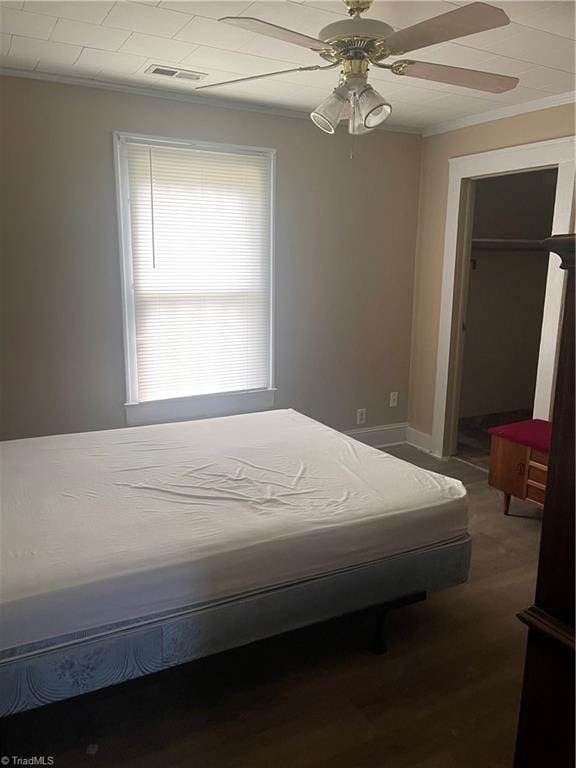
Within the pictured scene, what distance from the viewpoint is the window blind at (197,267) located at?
3.55 meters

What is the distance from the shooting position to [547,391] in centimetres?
367

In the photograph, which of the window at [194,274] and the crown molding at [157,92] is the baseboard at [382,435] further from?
the crown molding at [157,92]

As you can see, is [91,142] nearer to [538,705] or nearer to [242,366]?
[242,366]

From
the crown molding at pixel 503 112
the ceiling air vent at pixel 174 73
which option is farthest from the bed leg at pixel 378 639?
the crown molding at pixel 503 112

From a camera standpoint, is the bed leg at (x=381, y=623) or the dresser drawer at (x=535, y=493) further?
the dresser drawer at (x=535, y=493)

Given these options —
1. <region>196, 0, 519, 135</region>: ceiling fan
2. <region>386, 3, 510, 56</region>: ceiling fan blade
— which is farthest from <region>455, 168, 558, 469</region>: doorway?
<region>386, 3, 510, 56</region>: ceiling fan blade

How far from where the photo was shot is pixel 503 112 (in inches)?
146

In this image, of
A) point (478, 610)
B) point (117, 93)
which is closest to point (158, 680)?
point (478, 610)

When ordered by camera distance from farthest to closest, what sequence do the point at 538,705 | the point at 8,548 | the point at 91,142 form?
the point at 91,142, the point at 8,548, the point at 538,705

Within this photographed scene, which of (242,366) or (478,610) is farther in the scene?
(242,366)

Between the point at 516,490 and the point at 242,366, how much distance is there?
75.9 inches

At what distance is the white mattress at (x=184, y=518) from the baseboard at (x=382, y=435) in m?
1.64

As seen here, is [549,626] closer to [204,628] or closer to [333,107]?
[204,628]

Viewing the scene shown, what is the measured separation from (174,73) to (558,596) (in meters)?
3.04
